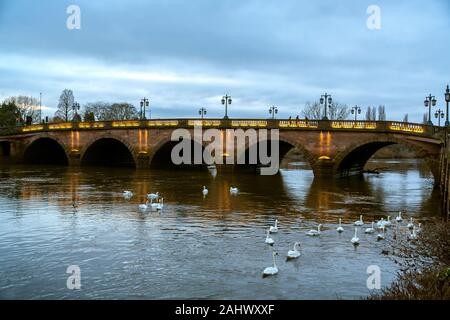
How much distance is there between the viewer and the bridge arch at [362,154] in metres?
39.5

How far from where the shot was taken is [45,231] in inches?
717

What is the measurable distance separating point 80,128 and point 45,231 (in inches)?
1889

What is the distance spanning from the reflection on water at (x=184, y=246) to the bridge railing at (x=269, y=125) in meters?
13.5

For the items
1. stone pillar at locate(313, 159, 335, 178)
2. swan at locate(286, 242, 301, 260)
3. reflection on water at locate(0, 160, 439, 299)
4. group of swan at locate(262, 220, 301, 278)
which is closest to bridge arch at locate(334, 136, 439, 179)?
stone pillar at locate(313, 159, 335, 178)

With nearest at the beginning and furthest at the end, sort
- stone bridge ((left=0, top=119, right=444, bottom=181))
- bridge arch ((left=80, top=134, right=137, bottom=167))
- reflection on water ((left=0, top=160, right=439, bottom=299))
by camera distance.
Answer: reflection on water ((left=0, top=160, right=439, bottom=299)), stone bridge ((left=0, top=119, right=444, bottom=181)), bridge arch ((left=80, top=134, right=137, bottom=167))

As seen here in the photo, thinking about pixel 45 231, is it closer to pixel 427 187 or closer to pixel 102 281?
pixel 102 281

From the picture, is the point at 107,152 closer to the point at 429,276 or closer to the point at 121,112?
the point at 121,112

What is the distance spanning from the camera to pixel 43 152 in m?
76.4

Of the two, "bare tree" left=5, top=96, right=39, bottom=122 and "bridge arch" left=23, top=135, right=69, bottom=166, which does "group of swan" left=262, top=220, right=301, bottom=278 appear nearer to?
"bridge arch" left=23, top=135, right=69, bottom=166

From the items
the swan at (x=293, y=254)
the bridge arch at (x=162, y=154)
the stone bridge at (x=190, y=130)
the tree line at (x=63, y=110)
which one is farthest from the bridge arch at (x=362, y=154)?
the tree line at (x=63, y=110)

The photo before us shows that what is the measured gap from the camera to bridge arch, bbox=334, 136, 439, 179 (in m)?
39.5

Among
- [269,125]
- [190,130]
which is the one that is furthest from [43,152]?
[269,125]

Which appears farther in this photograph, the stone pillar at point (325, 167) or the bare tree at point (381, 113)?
the bare tree at point (381, 113)

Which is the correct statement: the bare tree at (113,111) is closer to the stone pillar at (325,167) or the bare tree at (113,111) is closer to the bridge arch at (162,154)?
the bridge arch at (162,154)
